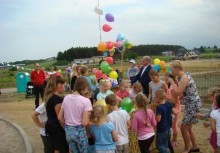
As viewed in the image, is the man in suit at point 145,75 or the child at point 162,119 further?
the man in suit at point 145,75

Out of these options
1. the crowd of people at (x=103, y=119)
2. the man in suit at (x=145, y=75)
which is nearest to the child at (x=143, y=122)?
the crowd of people at (x=103, y=119)

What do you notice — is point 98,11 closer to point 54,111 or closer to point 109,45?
point 109,45

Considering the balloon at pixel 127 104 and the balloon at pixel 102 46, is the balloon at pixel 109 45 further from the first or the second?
the balloon at pixel 127 104

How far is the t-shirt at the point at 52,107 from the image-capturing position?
147 inches

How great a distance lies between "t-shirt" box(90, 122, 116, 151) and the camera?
3.84m

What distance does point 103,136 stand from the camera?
3850mm

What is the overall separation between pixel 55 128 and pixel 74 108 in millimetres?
461

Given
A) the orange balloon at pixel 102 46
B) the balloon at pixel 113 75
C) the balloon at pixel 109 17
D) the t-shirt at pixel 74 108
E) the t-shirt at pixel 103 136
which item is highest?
the balloon at pixel 109 17

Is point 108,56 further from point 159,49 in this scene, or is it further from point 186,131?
point 159,49

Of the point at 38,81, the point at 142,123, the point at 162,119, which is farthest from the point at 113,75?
the point at 38,81

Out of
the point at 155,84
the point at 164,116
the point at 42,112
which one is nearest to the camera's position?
Answer: the point at 42,112

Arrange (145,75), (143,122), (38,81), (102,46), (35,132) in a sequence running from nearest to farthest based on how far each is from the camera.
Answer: (143,122) < (145,75) < (35,132) < (102,46) < (38,81)

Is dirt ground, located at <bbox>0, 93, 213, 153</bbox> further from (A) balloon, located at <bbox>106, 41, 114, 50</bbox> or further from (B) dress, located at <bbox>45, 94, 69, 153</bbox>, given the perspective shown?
(A) balloon, located at <bbox>106, 41, 114, 50</bbox>

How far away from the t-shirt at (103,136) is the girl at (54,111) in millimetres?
454
